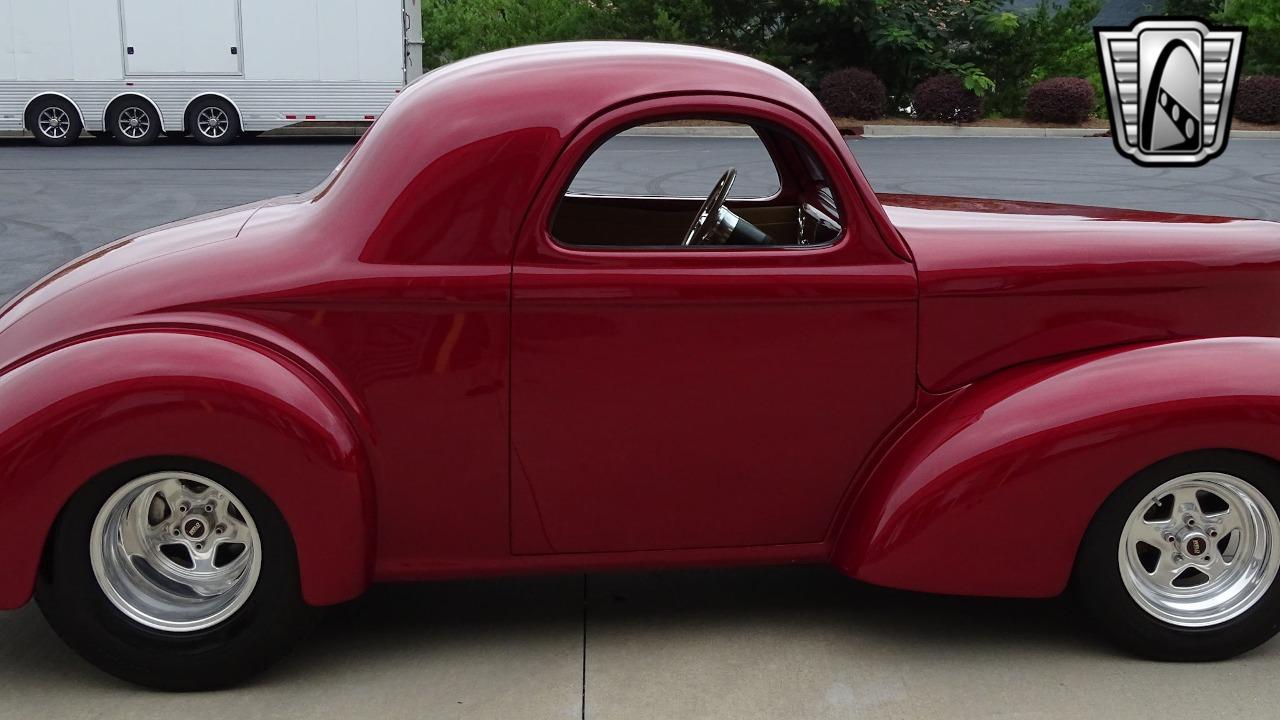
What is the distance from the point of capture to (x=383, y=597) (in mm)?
4086

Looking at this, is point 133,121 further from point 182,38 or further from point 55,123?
point 182,38

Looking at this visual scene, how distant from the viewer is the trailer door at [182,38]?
67.8 feet

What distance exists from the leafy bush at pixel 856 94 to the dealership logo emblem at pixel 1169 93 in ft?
14.5

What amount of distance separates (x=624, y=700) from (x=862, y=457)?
928 millimetres

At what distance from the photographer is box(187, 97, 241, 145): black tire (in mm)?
21234

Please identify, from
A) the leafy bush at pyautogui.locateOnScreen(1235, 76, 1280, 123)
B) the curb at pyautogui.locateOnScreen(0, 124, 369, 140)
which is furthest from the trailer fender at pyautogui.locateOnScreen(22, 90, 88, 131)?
the leafy bush at pyautogui.locateOnScreen(1235, 76, 1280, 123)

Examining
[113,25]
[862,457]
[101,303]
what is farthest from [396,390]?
[113,25]

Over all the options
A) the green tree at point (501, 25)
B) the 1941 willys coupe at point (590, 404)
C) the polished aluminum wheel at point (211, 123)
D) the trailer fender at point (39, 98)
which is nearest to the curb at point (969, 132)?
the green tree at point (501, 25)

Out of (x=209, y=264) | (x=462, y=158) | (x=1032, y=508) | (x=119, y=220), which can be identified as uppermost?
(x=462, y=158)

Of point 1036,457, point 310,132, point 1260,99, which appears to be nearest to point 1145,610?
point 1036,457

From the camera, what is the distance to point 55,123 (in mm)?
21062

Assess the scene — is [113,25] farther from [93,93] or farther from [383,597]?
[383,597]

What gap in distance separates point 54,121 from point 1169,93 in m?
16.7

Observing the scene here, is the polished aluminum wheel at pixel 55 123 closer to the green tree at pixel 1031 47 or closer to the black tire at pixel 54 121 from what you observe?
the black tire at pixel 54 121
